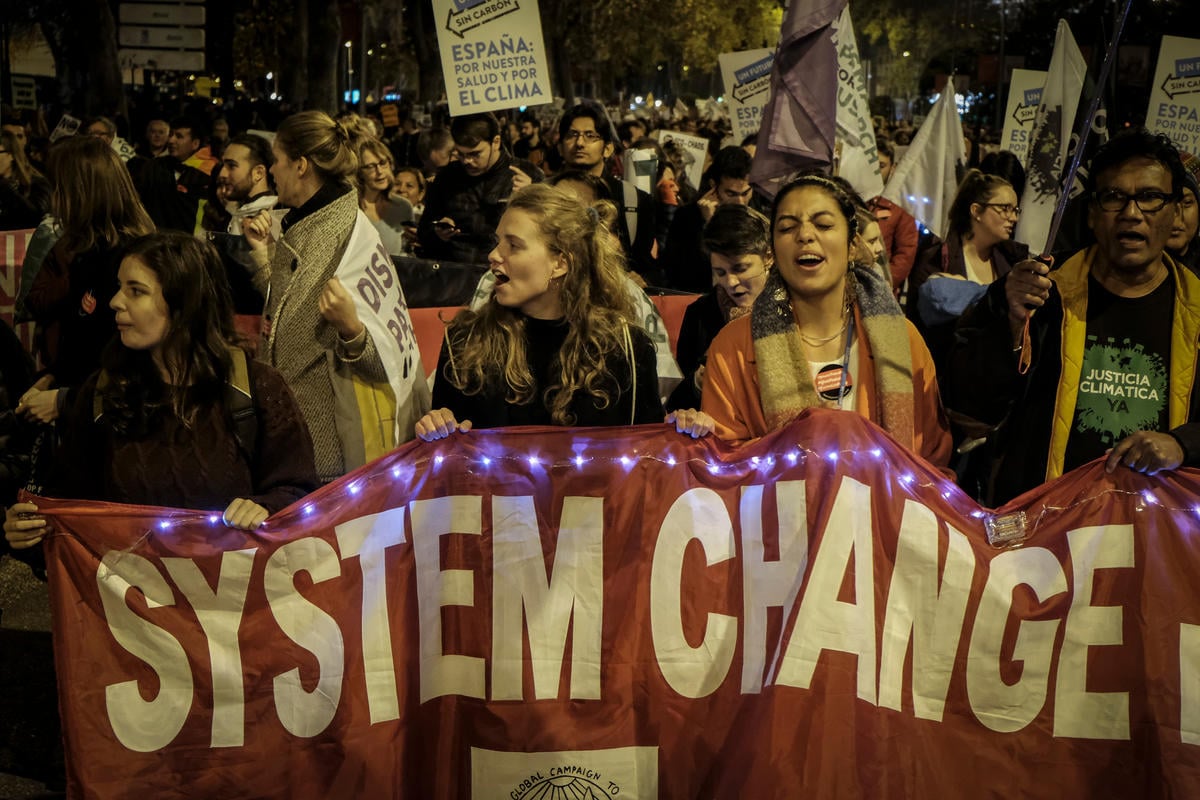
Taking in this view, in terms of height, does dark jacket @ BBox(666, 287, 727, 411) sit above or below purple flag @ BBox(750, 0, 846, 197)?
below

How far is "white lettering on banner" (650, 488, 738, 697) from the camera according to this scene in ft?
13.3

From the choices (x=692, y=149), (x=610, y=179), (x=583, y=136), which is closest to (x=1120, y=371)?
(x=610, y=179)

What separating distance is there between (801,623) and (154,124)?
568 inches

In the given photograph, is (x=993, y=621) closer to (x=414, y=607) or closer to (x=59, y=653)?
(x=414, y=607)

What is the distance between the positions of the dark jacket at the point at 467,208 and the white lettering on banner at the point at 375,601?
15.2 feet

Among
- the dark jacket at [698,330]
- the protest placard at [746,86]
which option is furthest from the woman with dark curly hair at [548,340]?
the protest placard at [746,86]

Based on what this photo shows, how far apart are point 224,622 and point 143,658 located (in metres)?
0.25

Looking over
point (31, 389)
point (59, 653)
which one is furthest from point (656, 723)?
point (31, 389)

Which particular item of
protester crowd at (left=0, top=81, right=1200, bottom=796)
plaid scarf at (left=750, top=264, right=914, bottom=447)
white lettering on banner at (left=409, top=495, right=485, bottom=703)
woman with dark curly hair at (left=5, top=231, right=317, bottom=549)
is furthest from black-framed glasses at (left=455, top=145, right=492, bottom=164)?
white lettering on banner at (left=409, top=495, right=485, bottom=703)

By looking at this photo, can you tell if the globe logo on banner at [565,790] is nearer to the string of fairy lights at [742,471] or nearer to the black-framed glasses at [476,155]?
the string of fairy lights at [742,471]

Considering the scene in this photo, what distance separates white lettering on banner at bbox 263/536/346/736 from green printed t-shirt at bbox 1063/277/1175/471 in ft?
7.31

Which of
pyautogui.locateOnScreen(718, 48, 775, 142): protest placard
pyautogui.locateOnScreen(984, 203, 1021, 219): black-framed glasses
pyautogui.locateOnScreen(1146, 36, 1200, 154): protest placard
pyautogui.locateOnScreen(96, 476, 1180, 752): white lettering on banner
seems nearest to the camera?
pyautogui.locateOnScreen(96, 476, 1180, 752): white lettering on banner

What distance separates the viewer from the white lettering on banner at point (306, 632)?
4047 millimetres

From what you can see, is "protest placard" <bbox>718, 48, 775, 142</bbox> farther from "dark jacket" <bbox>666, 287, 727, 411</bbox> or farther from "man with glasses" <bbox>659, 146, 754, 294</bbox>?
"dark jacket" <bbox>666, 287, 727, 411</bbox>
